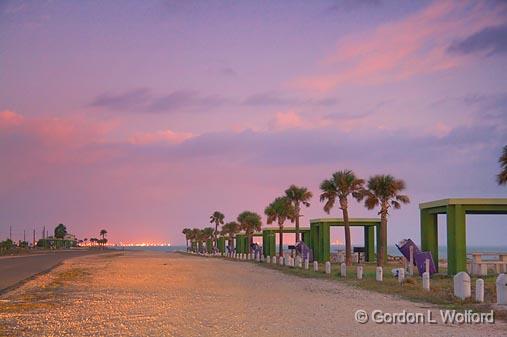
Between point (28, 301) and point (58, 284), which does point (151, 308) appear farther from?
point (58, 284)

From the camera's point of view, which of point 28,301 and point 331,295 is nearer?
point 28,301

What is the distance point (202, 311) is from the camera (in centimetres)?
1666

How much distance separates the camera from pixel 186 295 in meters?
21.6

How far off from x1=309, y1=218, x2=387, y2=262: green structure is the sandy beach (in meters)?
26.7

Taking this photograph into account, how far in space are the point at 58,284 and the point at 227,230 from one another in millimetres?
81947

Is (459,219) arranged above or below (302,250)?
above

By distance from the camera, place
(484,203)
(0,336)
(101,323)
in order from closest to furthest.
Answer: (0,336), (101,323), (484,203)

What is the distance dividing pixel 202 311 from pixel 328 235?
3628 centimetres

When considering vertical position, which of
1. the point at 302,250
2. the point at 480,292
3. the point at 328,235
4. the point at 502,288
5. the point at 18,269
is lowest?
the point at 18,269

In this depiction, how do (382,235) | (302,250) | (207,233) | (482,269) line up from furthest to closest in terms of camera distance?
(207,233)
(302,250)
(382,235)
(482,269)

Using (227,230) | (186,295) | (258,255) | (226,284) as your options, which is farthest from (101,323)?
(227,230)

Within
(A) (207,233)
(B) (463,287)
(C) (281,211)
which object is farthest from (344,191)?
(A) (207,233)

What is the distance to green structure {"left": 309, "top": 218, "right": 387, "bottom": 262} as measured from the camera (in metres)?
52.0

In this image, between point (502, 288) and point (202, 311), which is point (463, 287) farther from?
point (202, 311)
